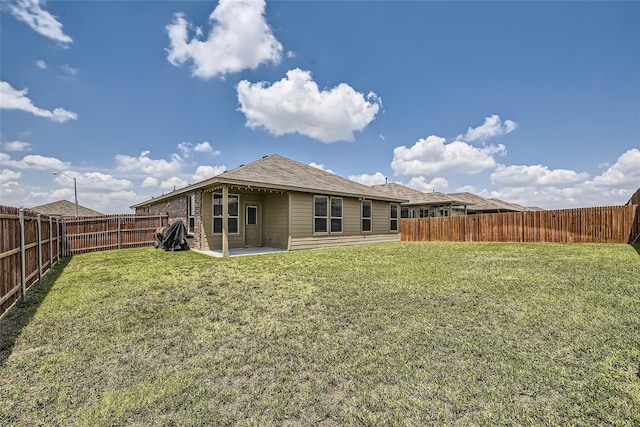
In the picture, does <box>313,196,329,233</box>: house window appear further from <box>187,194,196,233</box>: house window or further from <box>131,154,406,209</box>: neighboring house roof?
<box>187,194,196,233</box>: house window

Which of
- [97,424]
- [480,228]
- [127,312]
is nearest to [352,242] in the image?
[480,228]

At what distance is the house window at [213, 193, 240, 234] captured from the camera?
11.5 m

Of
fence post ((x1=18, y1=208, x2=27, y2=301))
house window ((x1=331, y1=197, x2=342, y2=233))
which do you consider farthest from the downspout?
house window ((x1=331, y1=197, x2=342, y2=233))

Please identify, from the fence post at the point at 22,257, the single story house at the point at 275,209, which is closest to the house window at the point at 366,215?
the single story house at the point at 275,209

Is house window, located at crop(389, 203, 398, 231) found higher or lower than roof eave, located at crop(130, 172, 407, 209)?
lower

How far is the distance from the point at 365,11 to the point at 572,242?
41.4 ft

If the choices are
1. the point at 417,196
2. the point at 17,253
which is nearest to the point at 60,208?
the point at 17,253

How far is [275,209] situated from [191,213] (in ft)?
12.3

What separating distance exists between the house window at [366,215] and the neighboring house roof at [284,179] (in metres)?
0.45

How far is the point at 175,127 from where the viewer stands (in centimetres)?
1656

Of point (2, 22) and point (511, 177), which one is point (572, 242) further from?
point (2, 22)

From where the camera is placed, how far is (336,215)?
13273 millimetres

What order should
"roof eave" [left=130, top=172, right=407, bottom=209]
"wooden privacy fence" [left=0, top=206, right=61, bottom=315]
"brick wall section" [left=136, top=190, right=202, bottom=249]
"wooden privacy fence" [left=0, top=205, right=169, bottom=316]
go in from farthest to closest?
"brick wall section" [left=136, top=190, right=202, bottom=249]
"roof eave" [left=130, top=172, right=407, bottom=209]
"wooden privacy fence" [left=0, top=205, right=169, bottom=316]
"wooden privacy fence" [left=0, top=206, right=61, bottom=315]

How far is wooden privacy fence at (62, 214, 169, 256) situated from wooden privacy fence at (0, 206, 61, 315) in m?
6.51
